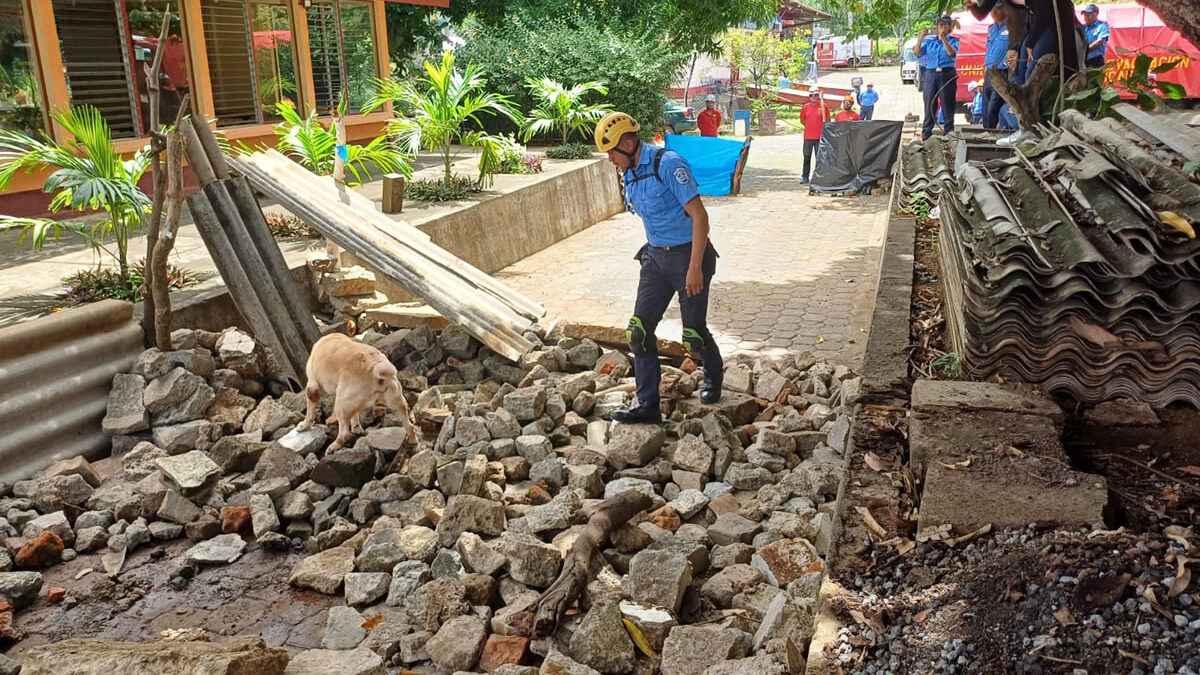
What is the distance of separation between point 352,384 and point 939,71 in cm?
1114

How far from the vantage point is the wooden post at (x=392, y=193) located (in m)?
10.5

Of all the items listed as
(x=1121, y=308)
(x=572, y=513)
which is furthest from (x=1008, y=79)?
(x=572, y=513)

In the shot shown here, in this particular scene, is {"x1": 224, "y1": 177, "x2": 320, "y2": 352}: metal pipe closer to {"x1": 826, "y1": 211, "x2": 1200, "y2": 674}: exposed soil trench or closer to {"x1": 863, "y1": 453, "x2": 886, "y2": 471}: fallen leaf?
{"x1": 863, "y1": 453, "x2": 886, "y2": 471}: fallen leaf

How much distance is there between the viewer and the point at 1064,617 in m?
2.43

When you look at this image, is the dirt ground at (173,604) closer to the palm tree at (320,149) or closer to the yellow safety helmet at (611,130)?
the yellow safety helmet at (611,130)

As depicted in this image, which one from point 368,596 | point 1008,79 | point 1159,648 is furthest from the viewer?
point 1008,79

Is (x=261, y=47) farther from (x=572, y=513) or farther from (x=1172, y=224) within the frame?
(x=1172, y=224)

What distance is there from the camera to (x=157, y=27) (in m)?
12.5

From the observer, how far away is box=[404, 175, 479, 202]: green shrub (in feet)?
38.6

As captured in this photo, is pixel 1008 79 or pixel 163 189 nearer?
pixel 163 189

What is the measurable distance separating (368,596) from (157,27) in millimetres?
10698

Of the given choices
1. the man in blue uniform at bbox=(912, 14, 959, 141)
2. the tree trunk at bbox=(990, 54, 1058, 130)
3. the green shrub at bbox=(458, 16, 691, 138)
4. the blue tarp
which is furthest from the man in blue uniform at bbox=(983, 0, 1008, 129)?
the green shrub at bbox=(458, 16, 691, 138)

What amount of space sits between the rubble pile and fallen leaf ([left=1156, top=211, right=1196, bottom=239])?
1872 mm

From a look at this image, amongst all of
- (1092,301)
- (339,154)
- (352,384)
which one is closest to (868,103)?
(339,154)
